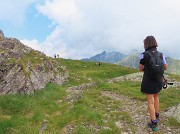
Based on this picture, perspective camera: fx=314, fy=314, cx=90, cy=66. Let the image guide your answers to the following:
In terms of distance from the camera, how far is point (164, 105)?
21.7 metres

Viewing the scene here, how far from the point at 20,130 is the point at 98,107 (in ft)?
20.3

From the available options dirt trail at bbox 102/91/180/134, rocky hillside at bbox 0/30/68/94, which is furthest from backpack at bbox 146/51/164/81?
rocky hillside at bbox 0/30/68/94

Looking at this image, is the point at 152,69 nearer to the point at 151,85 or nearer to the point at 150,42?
the point at 151,85

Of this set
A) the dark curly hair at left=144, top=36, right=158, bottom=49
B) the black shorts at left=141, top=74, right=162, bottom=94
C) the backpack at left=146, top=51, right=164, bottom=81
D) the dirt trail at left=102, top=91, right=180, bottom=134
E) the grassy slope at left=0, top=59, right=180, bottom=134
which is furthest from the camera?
the grassy slope at left=0, top=59, right=180, bottom=134

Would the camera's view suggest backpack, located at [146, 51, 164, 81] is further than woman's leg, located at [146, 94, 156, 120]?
No

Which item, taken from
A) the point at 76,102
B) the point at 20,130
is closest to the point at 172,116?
the point at 76,102

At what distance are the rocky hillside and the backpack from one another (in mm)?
10199

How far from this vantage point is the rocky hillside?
74.2 ft

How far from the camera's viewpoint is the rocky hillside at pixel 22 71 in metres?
22.6

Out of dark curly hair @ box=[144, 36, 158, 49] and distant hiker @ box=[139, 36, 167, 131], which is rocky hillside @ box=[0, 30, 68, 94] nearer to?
distant hiker @ box=[139, 36, 167, 131]

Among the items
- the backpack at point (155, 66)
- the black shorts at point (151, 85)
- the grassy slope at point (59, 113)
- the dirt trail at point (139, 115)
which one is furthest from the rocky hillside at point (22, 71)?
the backpack at point (155, 66)

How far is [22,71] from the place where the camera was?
23.9 metres

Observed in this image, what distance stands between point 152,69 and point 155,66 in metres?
0.21

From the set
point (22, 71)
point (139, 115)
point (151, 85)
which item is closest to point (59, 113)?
point (139, 115)
